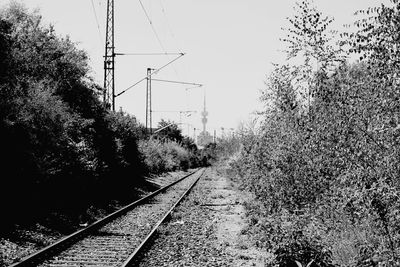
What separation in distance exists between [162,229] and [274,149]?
4.24m

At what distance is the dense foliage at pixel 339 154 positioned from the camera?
563 cm

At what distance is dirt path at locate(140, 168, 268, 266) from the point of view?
10422 mm

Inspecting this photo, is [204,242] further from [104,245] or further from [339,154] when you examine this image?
[339,154]

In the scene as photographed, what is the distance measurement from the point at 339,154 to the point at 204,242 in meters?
6.40

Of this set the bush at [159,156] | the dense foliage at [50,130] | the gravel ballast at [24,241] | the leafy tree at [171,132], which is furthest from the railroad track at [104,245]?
the leafy tree at [171,132]

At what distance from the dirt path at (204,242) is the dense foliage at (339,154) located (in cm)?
90

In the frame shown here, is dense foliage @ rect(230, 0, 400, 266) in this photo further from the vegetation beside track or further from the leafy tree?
the leafy tree

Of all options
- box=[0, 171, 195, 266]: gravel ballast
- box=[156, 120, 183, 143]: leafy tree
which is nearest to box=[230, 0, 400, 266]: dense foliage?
box=[0, 171, 195, 266]: gravel ballast

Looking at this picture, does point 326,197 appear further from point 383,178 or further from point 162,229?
point 162,229

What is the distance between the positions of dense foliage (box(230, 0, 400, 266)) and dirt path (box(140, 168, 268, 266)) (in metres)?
0.90

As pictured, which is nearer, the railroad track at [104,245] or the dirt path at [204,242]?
the railroad track at [104,245]

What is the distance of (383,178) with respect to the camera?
5910 millimetres

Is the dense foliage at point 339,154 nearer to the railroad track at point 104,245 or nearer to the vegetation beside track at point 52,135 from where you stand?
the railroad track at point 104,245

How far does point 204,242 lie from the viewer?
41.6 ft
